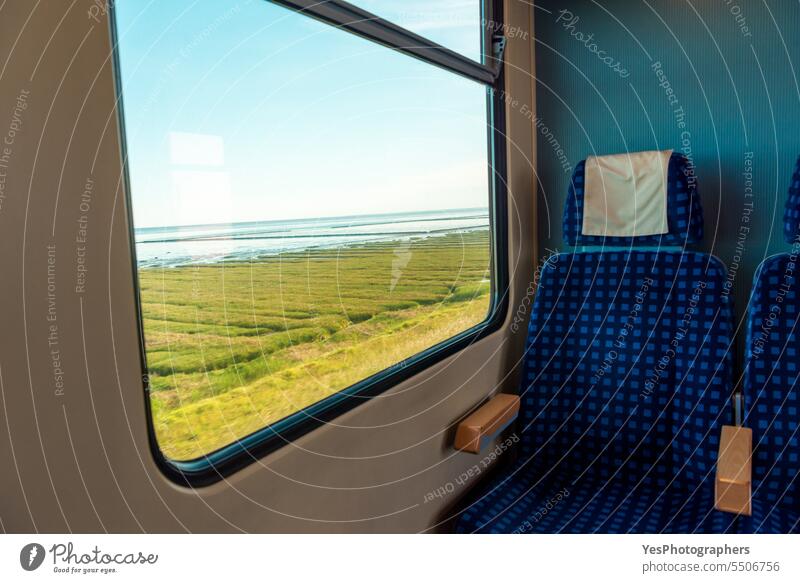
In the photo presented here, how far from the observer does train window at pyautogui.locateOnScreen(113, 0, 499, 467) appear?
111 cm

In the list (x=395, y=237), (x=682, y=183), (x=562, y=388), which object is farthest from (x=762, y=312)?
(x=395, y=237)

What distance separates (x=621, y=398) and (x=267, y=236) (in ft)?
4.26

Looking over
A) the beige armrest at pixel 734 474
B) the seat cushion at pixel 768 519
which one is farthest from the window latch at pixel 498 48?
→ the seat cushion at pixel 768 519

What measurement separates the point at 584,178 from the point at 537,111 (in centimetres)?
59

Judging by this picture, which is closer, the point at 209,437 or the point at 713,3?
the point at 209,437

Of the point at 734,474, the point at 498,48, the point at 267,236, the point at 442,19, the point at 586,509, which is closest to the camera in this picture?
the point at 267,236

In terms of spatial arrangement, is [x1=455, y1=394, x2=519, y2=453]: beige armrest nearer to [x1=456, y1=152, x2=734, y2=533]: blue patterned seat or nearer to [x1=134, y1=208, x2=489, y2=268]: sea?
[x1=456, y1=152, x2=734, y2=533]: blue patterned seat

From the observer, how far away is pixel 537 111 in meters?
2.56

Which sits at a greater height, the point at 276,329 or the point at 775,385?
the point at 276,329

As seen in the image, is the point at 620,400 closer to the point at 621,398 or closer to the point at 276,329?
the point at 621,398

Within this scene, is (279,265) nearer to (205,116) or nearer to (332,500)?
(205,116)

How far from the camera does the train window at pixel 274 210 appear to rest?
111 centimetres

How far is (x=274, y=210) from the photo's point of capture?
1.41 meters

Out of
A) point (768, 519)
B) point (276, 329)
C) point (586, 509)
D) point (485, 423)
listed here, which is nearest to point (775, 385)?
point (768, 519)
